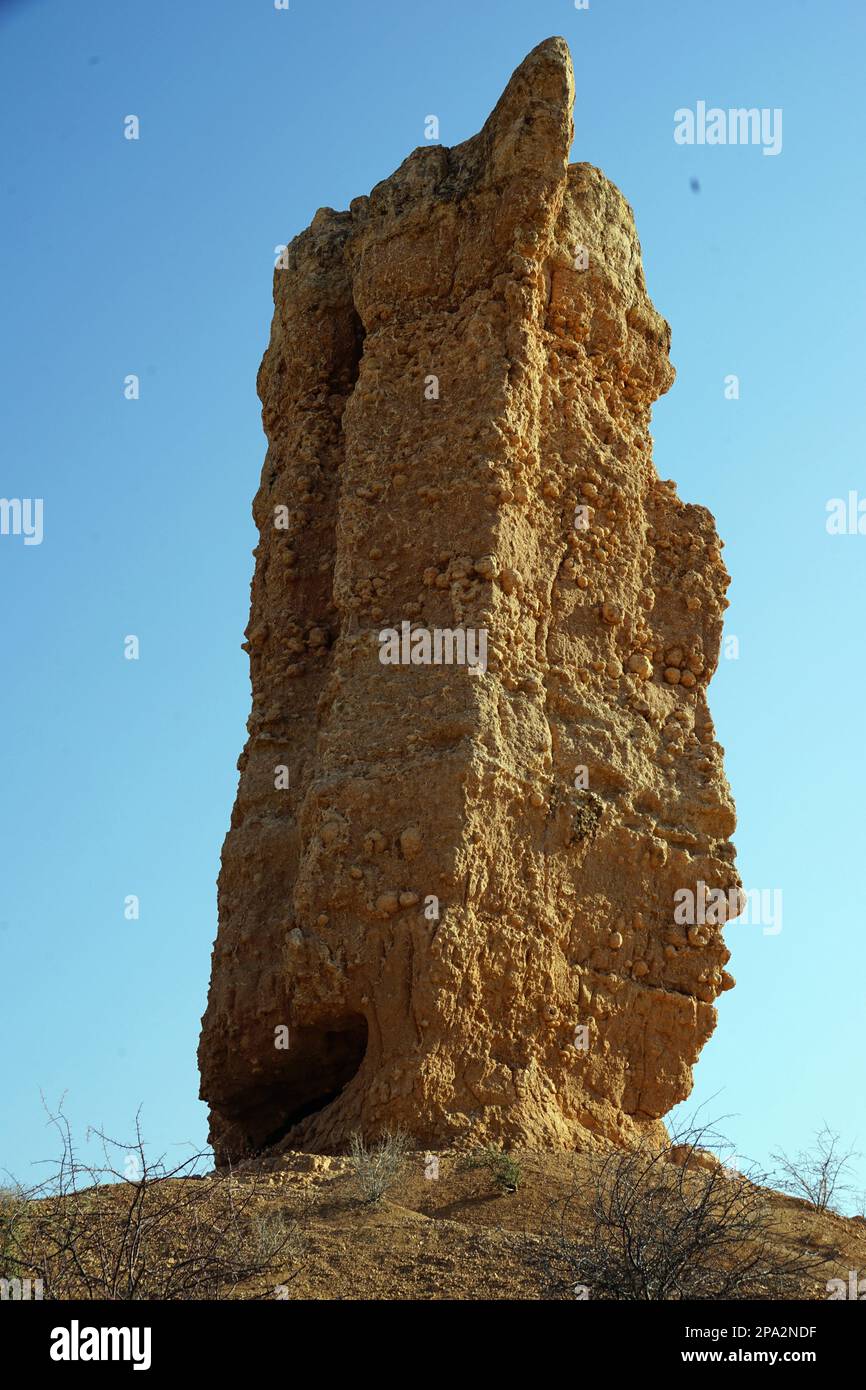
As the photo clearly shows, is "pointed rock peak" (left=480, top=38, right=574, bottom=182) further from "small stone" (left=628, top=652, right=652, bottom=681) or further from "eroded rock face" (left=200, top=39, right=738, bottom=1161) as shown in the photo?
"small stone" (left=628, top=652, right=652, bottom=681)

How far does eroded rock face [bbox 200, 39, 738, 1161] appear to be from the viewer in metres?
9.55

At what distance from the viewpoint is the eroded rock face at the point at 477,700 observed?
9547 millimetres

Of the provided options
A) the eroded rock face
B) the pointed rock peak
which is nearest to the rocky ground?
the eroded rock face

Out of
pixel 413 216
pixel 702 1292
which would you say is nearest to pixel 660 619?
→ pixel 413 216

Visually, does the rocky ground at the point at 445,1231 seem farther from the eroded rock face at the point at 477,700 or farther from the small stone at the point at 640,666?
the small stone at the point at 640,666

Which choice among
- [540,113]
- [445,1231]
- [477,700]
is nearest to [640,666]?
[477,700]

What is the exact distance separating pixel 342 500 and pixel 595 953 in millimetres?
3421

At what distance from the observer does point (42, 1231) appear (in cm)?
721

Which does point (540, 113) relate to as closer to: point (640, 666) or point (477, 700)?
point (640, 666)

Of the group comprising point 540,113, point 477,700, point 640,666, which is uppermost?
point 540,113

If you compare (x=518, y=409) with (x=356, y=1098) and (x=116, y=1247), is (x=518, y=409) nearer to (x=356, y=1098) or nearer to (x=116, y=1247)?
(x=356, y=1098)

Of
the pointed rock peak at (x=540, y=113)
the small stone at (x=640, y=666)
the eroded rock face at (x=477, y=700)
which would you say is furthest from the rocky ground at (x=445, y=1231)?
the pointed rock peak at (x=540, y=113)

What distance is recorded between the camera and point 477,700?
9773mm
